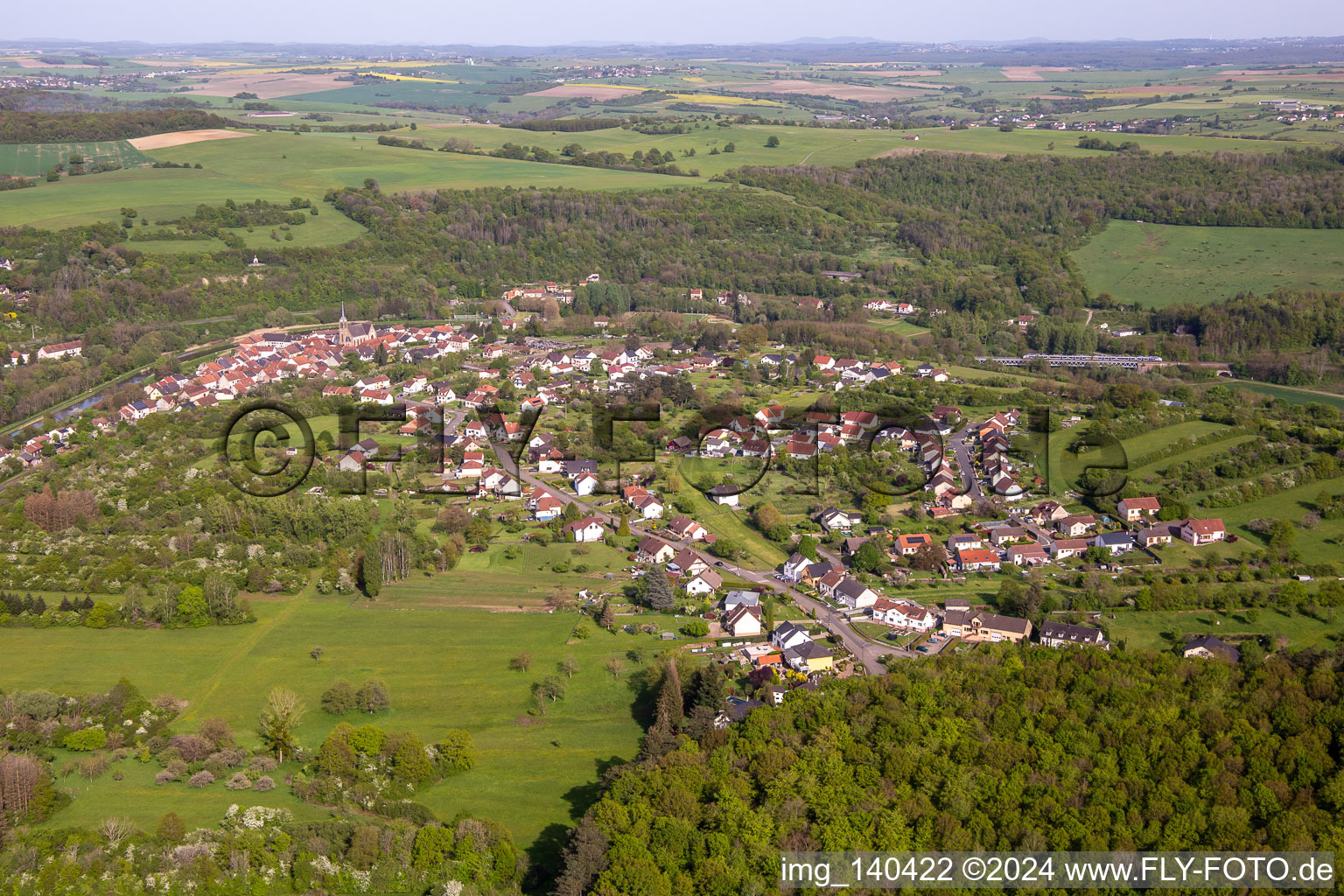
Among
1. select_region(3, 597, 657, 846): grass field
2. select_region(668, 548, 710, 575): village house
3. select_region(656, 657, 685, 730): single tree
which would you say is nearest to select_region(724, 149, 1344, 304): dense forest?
select_region(668, 548, 710, 575): village house

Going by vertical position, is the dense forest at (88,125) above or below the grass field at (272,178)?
above

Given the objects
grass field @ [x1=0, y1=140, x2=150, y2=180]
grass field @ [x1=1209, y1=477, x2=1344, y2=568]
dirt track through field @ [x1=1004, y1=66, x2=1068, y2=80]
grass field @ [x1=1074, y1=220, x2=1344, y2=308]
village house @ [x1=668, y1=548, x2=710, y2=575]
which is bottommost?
village house @ [x1=668, y1=548, x2=710, y2=575]

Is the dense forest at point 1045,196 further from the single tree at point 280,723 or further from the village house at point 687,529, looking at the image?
the single tree at point 280,723

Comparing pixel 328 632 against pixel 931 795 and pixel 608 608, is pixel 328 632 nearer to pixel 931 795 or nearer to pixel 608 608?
pixel 608 608

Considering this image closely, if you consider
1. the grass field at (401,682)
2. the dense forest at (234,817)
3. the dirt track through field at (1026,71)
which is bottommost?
the grass field at (401,682)

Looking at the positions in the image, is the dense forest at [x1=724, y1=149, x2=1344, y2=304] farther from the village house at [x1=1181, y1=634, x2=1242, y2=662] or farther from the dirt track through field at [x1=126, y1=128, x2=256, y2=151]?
the village house at [x1=1181, y1=634, x2=1242, y2=662]

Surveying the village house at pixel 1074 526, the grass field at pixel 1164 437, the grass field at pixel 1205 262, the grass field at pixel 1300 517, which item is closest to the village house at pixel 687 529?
the village house at pixel 1074 526
